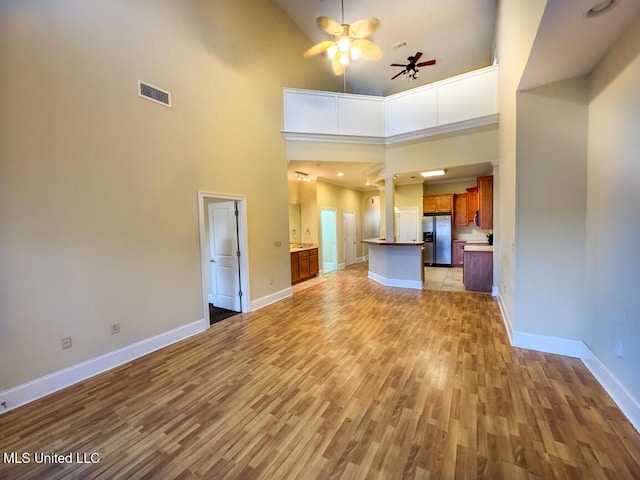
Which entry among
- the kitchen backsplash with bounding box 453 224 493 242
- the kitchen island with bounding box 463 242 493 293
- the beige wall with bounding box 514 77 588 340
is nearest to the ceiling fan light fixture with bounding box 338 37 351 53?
the beige wall with bounding box 514 77 588 340

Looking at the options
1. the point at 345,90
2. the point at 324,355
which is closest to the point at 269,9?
the point at 345,90

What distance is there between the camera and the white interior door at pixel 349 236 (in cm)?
921

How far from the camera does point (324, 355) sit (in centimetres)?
303

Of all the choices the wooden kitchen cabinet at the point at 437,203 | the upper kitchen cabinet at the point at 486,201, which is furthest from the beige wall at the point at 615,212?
the wooden kitchen cabinet at the point at 437,203

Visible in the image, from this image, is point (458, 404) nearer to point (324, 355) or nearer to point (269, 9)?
point (324, 355)

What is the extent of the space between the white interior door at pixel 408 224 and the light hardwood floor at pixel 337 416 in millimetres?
5407

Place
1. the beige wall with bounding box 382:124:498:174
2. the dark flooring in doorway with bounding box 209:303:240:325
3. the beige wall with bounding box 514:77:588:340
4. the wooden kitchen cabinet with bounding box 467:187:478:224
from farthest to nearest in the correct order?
the wooden kitchen cabinet with bounding box 467:187:478:224 < the beige wall with bounding box 382:124:498:174 < the dark flooring in doorway with bounding box 209:303:240:325 < the beige wall with bounding box 514:77:588:340

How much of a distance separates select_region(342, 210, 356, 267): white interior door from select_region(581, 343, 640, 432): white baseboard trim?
Answer: 22.4ft

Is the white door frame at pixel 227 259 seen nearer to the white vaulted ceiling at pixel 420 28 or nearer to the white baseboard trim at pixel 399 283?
the white baseboard trim at pixel 399 283

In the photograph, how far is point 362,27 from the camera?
13.3 ft

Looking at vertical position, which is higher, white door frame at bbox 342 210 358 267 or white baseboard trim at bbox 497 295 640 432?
white door frame at bbox 342 210 358 267

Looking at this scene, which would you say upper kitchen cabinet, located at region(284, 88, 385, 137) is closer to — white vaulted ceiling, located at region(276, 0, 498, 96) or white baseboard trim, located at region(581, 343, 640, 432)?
white vaulted ceiling, located at region(276, 0, 498, 96)

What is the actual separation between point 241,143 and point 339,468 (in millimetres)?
4402

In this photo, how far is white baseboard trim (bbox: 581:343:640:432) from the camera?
1.88 metres
